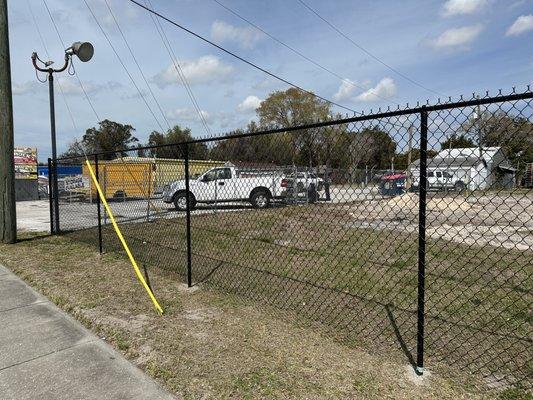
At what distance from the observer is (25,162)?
26484 mm

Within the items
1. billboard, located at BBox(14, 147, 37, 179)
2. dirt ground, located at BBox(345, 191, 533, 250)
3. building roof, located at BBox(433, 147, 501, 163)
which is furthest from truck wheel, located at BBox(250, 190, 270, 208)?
billboard, located at BBox(14, 147, 37, 179)

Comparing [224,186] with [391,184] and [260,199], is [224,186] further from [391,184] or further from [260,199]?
[391,184]

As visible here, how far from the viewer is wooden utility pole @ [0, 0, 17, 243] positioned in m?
8.54

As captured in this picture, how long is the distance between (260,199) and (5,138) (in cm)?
601

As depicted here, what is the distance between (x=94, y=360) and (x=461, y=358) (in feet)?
9.74

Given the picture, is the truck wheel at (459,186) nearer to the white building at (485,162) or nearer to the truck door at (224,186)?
the white building at (485,162)

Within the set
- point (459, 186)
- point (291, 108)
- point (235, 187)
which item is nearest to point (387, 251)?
point (459, 186)

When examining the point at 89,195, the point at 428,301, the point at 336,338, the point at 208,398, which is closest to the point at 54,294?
the point at 208,398

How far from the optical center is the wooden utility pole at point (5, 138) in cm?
854

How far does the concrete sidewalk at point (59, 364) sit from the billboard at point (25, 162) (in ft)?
75.8

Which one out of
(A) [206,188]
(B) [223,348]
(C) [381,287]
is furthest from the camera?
(A) [206,188]

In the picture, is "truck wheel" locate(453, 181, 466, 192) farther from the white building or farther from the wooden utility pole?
the wooden utility pole

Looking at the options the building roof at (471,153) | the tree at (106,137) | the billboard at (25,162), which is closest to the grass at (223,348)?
the building roof at (471,153)

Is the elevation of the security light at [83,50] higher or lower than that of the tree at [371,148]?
higher
